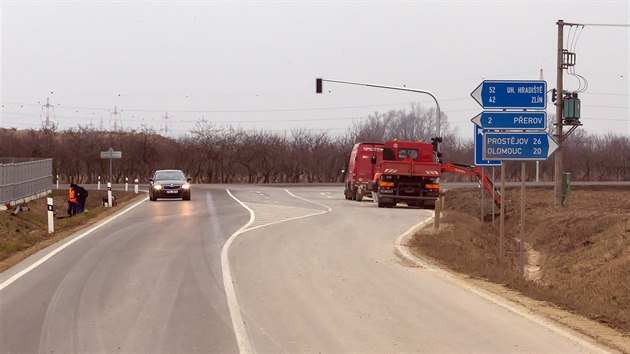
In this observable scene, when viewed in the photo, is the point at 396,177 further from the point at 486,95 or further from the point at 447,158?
the point at 447,158

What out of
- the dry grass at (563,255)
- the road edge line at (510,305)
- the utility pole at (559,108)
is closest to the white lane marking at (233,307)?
the road edge line at (510,305)

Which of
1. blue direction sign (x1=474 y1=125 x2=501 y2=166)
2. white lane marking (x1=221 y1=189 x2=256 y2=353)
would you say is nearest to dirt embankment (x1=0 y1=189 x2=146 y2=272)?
white lane marking (x1=221 y1=189 x2=256 y2=353)

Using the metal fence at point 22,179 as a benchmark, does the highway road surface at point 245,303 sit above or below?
below

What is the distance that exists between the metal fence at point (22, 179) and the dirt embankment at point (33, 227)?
2.49 feet

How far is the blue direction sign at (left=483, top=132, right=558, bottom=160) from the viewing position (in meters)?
15.4

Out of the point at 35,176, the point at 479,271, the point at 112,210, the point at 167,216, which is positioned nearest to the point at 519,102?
the point at 479,271

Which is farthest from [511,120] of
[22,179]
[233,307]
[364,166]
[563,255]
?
[22,179]

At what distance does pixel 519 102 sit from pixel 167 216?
1545cm

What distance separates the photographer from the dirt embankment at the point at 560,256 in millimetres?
12414

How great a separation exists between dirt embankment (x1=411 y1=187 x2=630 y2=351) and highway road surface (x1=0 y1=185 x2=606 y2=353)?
3.57 feet

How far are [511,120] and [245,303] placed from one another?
748cm

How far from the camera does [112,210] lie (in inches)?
1261

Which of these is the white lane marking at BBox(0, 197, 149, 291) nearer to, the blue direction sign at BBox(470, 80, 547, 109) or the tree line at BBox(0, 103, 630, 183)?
the blue direction sign at BBox(470, 80, 547, 109)

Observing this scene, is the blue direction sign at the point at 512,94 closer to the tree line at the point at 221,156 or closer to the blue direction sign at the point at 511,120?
the blue direction sign at the point at 511,120
